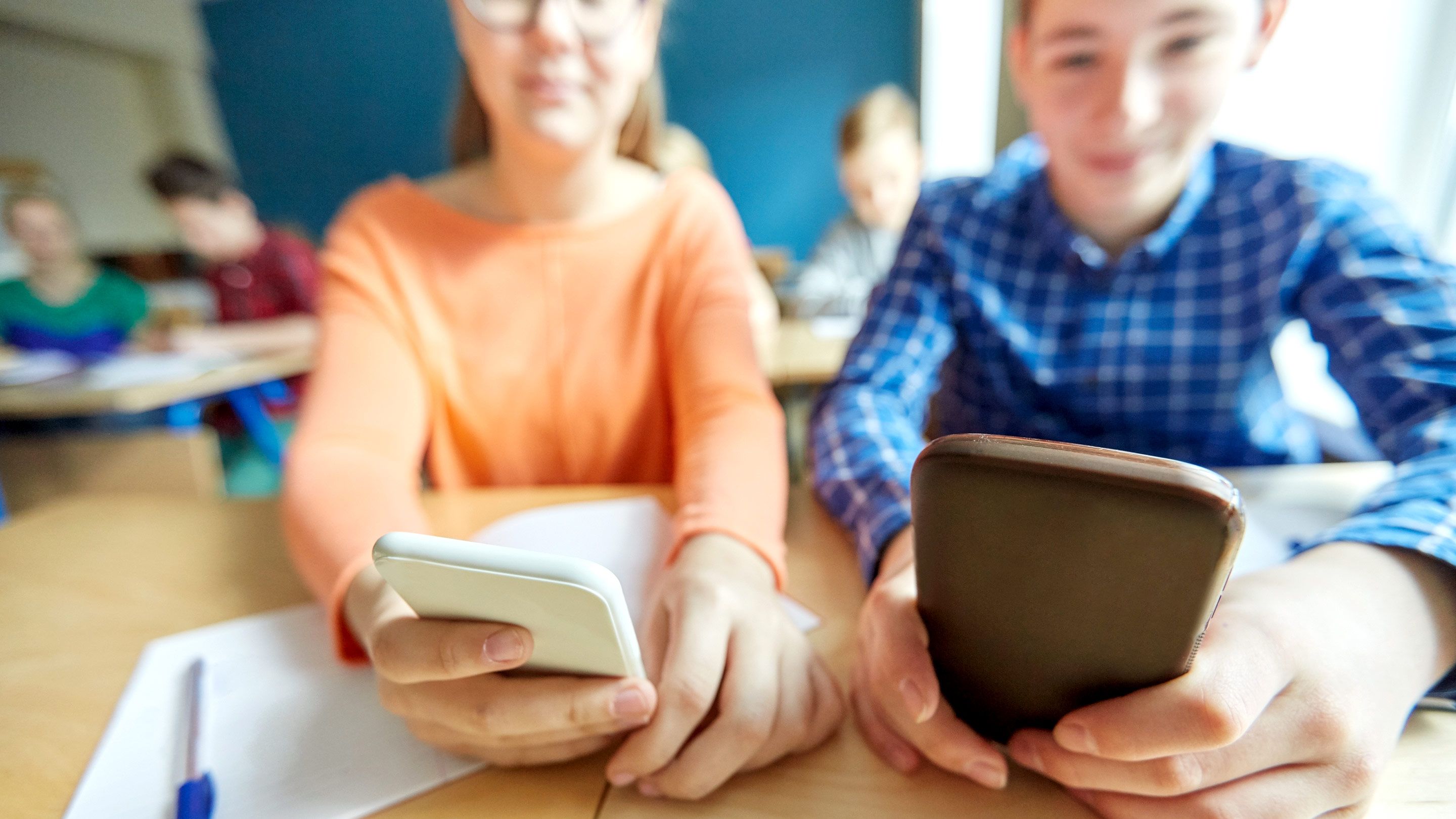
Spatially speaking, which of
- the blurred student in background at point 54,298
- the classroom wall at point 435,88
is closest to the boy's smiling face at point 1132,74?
the blurred student in background at point 54,298

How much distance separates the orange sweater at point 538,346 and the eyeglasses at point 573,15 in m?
0.18

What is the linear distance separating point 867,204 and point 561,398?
1763 mm

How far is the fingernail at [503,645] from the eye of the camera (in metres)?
0.25

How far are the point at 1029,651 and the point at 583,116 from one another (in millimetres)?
481

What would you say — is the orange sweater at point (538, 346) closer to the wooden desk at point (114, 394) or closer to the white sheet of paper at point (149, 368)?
the wooden desk at point (114, 394)

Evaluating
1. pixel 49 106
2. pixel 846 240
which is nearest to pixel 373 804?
pixel 846 240

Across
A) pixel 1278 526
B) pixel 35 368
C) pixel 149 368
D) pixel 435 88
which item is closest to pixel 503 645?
pixel 1278 526

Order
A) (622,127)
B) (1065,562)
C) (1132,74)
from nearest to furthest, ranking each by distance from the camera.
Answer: (1065,562), (1132,74), (622,127)

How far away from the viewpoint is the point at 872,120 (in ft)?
6.70

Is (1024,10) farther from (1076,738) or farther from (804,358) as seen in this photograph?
(804,358)

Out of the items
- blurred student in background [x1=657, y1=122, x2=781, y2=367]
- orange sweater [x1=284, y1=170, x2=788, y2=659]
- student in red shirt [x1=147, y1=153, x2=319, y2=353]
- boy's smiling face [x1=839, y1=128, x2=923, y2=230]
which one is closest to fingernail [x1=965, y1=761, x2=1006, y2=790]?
orange sweater [x1=284, y1=170, x2=788, y2=659]

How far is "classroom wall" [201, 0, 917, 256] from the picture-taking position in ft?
11.1

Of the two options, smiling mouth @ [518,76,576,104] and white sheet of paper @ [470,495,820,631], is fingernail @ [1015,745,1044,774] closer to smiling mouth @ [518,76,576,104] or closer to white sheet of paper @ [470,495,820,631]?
white sheet of paper @ [470,495,820,631]

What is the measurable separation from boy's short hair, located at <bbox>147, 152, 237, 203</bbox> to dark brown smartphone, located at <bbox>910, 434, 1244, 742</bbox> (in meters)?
2.52
